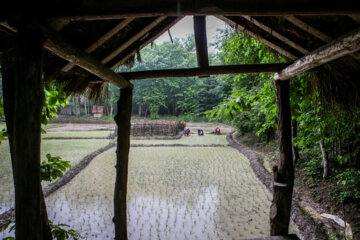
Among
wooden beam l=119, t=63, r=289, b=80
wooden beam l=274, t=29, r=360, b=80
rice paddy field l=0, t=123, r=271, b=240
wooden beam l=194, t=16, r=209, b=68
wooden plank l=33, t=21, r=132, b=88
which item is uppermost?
wooden beam l=194, t=16, r=209, b=68

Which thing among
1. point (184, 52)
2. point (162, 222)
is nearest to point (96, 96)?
point (162, 222)

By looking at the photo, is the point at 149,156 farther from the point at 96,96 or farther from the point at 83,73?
the point at 83,73

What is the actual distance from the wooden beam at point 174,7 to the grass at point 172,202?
347cm

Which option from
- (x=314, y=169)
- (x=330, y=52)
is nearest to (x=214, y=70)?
(x=330, y=52)

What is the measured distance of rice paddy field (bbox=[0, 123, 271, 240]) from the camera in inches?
152

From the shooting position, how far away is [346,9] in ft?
4.86

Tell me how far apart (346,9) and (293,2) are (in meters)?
0.37

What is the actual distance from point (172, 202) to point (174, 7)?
14.9ft

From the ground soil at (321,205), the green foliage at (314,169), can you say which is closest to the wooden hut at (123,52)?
the ground soil at (321,205)

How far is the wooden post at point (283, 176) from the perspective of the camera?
9.68 feet

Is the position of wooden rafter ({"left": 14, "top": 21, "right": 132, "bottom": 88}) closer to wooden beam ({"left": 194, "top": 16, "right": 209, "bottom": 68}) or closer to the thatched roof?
the thatched roof

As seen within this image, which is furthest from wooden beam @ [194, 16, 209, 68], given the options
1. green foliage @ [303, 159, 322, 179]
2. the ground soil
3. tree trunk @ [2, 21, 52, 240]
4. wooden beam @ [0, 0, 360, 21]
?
green foliage @ [303, 159, 322, 179]

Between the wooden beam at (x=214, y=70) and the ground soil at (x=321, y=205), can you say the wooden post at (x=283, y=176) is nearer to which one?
the wooden beam at (x=214, y=70)

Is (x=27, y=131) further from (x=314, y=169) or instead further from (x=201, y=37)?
(x=314, y=169)
